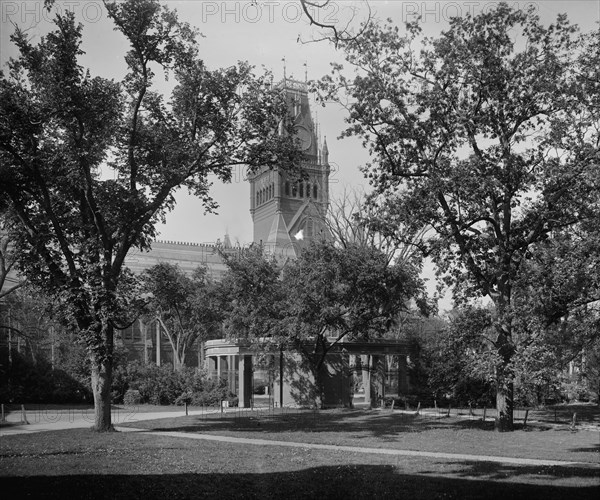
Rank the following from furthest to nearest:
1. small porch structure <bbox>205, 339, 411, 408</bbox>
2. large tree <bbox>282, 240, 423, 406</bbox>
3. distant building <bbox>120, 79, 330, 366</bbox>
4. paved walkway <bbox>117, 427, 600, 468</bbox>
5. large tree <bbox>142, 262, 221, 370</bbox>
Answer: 1. distant building <bbox>120, 79, 330, 366</bbox>
2. large tree <bbox>142, 262, 221, 370</bbox>
3. small porch structure <bbox>205, 339, 411, 408</bbox>
4. large tree <bbox>282, 240, 423, 406</bbox>
5. paved walkway <bbox>117, 427, 600, 468</bbox>

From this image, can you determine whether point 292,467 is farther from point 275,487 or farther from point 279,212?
point 279,212

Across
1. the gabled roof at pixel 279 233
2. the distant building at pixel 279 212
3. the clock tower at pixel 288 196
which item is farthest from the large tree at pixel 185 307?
the gabled roof at pixel 279 233

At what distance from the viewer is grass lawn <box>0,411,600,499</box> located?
11.8m

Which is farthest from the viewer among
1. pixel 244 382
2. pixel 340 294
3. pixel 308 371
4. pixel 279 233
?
pixel 279 233

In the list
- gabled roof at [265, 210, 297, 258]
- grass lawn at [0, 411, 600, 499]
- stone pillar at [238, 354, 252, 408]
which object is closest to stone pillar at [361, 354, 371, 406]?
stone pillar at [238, 354, 252, 408]

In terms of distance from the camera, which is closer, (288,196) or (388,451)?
(388,451)

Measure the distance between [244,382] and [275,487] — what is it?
28.5m

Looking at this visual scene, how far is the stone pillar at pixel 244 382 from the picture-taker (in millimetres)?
40000

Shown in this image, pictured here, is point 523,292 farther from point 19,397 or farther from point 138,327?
point 138,327

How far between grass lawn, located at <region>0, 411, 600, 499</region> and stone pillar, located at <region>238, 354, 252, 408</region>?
16.5 metres

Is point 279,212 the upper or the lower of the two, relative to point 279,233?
upper

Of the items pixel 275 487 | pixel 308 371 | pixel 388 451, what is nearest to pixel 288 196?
pixel 308 371

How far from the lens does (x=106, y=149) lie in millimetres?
23516

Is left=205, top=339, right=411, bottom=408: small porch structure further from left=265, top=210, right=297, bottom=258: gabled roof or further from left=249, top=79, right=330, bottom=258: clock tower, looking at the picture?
left=265, top=210, right=297, bottom=258: gabled roof
